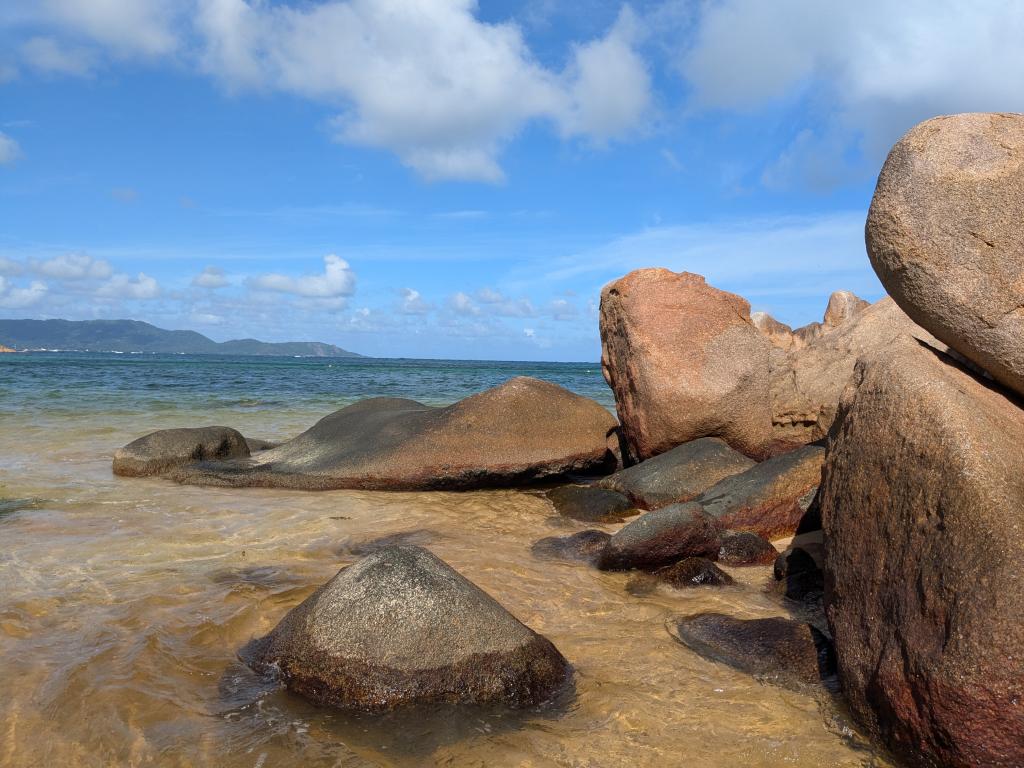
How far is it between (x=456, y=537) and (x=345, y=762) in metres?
3.72

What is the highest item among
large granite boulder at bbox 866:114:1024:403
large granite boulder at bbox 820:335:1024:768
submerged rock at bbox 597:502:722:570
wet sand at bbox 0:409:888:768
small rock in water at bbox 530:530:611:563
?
large granite boulder at bbox 866:114:1024:403

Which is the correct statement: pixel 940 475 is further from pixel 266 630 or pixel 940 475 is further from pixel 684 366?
pixel 684 366

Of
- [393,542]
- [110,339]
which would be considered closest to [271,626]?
[393,542]

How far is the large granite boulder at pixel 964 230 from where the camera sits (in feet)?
12.0

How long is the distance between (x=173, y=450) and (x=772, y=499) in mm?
7106

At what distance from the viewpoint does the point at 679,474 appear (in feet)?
26.4

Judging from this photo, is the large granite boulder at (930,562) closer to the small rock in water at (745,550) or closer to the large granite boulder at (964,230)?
the large granite boulder at (964,230)

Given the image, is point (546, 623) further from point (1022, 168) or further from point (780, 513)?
point (1022, 168)

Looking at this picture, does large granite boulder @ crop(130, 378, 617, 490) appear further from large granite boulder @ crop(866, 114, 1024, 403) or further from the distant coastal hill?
the distant coastal hill

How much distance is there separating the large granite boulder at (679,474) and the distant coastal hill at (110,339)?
14160 cm

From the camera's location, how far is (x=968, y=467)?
3.11 metres

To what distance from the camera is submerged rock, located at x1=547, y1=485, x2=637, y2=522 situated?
306 inches

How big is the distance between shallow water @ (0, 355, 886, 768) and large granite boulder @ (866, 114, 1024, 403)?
6.25 feet

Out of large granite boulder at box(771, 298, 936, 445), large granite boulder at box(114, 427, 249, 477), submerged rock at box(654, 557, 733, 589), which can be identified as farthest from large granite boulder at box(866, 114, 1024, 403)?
large granite boulder at box(114, 427, 249, 477)
